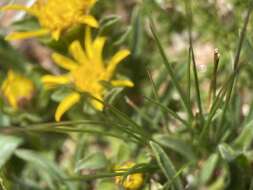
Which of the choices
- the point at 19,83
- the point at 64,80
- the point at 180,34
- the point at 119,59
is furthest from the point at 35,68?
the point at 180,34

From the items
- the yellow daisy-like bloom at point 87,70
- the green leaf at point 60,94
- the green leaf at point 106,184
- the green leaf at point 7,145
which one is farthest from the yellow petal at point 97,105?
the green leaf at point 7,145

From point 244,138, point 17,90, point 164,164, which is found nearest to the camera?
Answer: point 164,164

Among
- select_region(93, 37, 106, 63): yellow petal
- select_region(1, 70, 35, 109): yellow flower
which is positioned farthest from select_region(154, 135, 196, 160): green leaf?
select_region(1, 70, 35, 109): yellow flower

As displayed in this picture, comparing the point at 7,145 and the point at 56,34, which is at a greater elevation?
the point at 56,34

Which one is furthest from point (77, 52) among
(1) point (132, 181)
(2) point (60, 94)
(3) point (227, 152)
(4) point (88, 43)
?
(3) point (227, 152)

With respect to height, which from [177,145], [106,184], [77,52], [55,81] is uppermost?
[77,52]

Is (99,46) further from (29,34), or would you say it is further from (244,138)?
(244,138)
